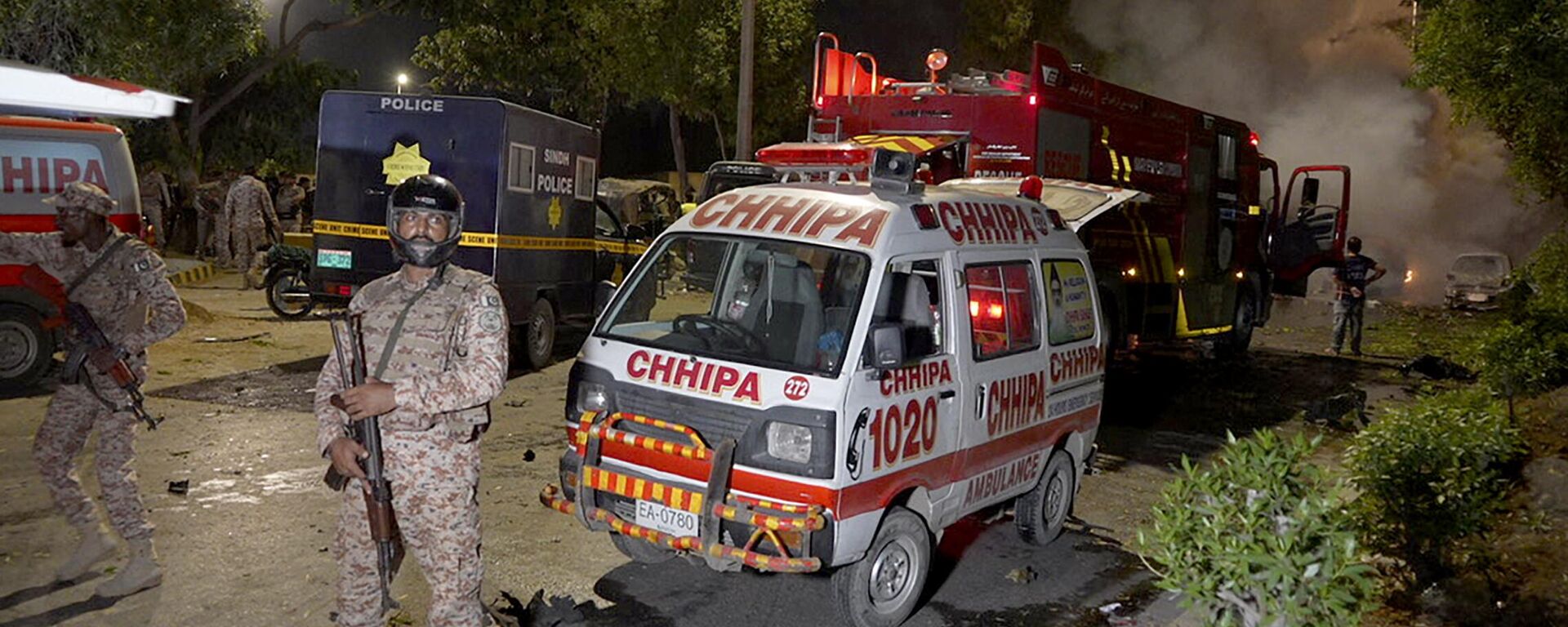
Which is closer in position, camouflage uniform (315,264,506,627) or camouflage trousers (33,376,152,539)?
camouflage uniform (315,264,506,627)

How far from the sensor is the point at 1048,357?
6.45 meters

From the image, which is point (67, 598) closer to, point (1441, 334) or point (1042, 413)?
point (1042, 413)

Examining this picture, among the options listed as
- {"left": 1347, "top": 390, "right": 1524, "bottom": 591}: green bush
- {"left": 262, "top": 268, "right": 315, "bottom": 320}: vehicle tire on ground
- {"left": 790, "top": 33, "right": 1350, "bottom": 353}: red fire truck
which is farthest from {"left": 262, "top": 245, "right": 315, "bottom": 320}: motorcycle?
{"left": 1347, "top": 390, "right": 1524, "bottom": 591}: green bush

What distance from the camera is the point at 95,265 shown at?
5.18 m

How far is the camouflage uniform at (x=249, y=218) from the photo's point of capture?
57.9ft

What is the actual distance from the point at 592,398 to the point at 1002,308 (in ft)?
7.04

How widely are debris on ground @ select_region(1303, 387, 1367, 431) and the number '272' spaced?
24.4 ft

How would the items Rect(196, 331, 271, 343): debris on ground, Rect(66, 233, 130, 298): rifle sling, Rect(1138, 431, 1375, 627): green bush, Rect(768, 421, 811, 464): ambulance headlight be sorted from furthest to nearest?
1. Rect(196, 331, 271, 343): debris on ground
2. Rect(66, 233, 130, 298): rifle sling
3. Rect(768, 421, 811, 464): ambulance headlight
4. Rect(1138, 431, 1375, 627): green bush

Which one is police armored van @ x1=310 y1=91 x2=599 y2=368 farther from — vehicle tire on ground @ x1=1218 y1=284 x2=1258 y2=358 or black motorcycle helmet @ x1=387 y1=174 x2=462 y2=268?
vehicle tire on ground @ x1=1218 y1=284 x2=1258 y2=358

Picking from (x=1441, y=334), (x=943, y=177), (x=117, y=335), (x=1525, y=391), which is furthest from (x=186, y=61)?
(x=1441, y=334)

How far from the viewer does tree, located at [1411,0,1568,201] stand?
10.1 m

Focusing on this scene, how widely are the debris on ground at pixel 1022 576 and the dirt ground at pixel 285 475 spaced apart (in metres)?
1.05

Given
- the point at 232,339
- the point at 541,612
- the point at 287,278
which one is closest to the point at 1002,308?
the point at 541,612

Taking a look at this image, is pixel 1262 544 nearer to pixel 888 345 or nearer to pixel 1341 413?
pixel 888 345
